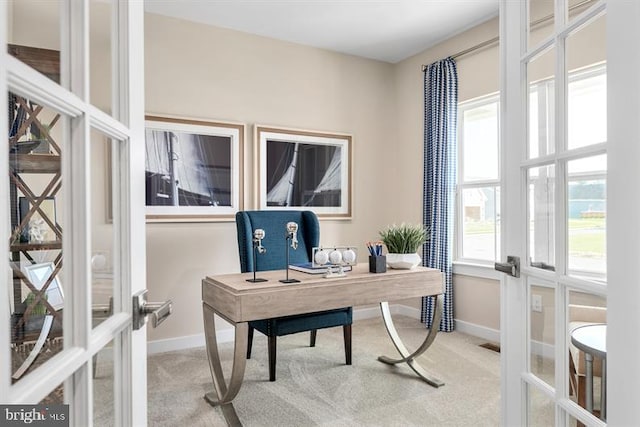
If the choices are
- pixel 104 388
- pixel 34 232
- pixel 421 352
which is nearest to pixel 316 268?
pixel 421 352

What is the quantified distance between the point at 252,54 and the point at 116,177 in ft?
10.6

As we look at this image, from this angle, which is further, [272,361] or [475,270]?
[475,270]

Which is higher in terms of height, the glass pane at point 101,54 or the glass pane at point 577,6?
the glass pane at point 577,6

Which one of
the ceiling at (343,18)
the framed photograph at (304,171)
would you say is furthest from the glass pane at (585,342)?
the framed photograph at (304,171)

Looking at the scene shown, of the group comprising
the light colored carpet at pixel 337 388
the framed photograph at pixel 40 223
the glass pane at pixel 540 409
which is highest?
the framed photograph at pixel 40 223

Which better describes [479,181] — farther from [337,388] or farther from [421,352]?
[337,388]

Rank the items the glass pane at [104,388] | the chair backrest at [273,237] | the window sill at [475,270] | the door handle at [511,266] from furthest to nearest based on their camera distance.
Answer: the window sill at [475,270] < the chair backrest at [273,237] < the door handle at [511,266] < the glass pane at [104,388]

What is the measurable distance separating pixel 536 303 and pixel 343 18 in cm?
295

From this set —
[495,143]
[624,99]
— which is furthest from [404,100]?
[624,99]

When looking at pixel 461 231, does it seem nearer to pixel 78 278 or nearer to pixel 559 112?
pixel 559 112

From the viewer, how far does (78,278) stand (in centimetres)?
61

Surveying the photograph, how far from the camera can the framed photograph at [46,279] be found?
0.51m

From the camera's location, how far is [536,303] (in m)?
1.23

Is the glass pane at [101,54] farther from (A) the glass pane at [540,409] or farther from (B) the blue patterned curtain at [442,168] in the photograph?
(B) the blue patterned curtain at [442,168]
